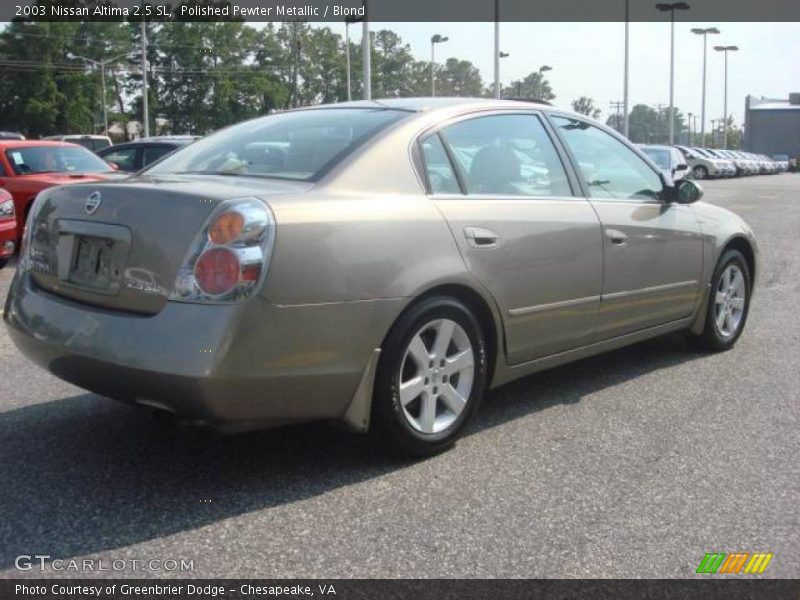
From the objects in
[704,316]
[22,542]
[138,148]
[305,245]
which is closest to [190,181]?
[305,245]

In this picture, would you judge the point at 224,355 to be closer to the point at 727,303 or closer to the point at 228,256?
the point at 228,256

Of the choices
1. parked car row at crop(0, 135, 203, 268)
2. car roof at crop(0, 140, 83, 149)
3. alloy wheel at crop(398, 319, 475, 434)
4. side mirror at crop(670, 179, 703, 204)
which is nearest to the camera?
alloy wheel at crop(398, 319, 475, 434)

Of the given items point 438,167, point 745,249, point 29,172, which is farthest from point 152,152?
point 438,167

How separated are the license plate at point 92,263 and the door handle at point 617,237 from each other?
250 centimetres

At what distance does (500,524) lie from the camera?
317cm

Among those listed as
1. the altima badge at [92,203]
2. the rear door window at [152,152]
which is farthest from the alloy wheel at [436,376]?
the rear door window at [152,152]

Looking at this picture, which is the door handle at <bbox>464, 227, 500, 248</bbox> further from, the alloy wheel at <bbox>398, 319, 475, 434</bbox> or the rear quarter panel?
the alloy wheel at <bbox>398, 319, 475, 434</bbox>

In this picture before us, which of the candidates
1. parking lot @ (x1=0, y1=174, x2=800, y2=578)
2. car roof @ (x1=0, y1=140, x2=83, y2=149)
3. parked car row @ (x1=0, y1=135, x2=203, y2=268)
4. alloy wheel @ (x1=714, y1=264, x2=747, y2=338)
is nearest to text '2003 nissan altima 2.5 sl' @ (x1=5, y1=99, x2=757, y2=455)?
parking lot @ (x1=0, y1=174, x2=800, y2=578)

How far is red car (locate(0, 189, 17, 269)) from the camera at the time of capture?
30.2ft

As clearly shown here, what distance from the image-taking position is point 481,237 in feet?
12.8

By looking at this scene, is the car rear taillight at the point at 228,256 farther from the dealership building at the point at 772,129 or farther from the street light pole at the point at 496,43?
the dealership building at the point at 772,129

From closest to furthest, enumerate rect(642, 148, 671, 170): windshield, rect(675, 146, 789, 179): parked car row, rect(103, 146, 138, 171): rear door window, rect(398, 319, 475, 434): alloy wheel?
1. rect(398, 319, 475, 434): alloy wheel
2. rect(103, 146, 138, 171): rear door window
3. rect(642, 148, 671, 170): windshield
4. rect(675, 146, 789, 179): parked car row

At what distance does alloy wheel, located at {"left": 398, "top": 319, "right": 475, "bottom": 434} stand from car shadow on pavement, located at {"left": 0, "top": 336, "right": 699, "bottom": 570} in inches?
9.5

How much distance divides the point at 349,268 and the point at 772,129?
375 ft
